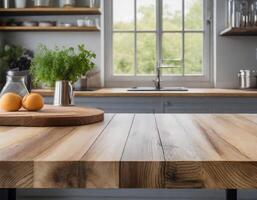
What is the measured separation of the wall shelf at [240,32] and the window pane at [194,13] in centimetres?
34

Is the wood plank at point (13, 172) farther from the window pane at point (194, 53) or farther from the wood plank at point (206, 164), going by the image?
the window pane at point (194, 53)

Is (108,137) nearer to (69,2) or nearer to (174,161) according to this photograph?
(174,161)

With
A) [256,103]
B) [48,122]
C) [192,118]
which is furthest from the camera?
[256,103]

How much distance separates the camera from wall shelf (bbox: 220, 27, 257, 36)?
3811mm

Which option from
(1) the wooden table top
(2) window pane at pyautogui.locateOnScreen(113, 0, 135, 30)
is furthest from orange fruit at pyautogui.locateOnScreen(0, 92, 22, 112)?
(2) window pane at pyautogui.locateOnScreen(113, 0, 135, 30)

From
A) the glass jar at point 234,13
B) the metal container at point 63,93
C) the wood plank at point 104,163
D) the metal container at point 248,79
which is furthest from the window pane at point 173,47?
the wood plank at point 104,163

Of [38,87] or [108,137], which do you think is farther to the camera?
[38,87]

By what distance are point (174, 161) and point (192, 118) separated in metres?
1.09

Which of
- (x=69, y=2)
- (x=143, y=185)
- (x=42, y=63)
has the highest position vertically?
(x=69, y=2)

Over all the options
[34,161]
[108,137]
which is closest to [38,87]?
[108,137]

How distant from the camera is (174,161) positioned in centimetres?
101

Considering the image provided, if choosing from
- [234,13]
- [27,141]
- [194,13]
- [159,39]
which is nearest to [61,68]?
[27,141]

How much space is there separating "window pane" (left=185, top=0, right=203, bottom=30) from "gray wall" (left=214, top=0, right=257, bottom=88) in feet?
0.73

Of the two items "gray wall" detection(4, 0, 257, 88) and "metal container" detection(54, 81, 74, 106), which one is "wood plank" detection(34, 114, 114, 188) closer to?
"metal container" detection(54, 81, 74, 106)
